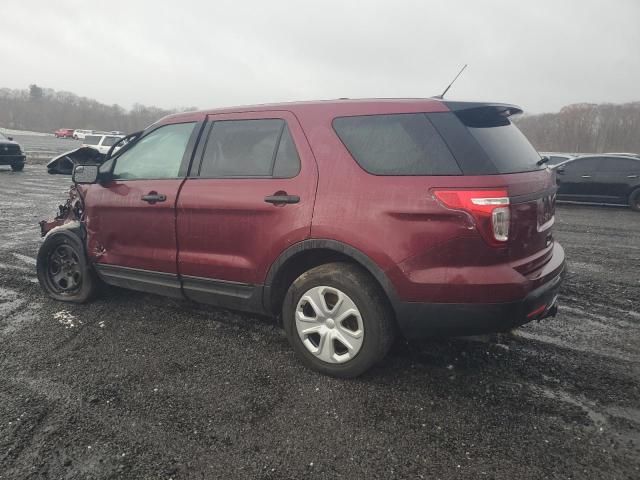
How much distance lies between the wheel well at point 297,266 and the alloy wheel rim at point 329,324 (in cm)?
22

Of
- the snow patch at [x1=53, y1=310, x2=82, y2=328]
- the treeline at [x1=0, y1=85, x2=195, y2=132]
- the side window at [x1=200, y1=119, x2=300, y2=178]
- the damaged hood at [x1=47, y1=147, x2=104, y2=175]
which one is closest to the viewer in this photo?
the side window at [x1=200, y1=119, x2=300, y2=178]

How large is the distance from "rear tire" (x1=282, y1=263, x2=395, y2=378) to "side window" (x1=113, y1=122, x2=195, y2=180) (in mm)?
1464

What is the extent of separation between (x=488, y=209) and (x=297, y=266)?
1.31 metres

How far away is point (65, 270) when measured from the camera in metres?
4.25

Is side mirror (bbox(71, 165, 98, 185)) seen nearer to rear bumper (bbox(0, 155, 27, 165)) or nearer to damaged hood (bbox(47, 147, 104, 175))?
damaged hood (bbox(47, 147, 104, 175))

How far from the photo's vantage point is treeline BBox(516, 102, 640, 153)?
62.2 meters

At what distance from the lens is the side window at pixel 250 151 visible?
118 inches

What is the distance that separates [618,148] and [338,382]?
237ft

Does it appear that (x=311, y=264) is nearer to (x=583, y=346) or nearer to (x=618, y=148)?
(x=583, y=346)

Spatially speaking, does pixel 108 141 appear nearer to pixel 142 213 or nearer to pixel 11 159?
pixel 11 159

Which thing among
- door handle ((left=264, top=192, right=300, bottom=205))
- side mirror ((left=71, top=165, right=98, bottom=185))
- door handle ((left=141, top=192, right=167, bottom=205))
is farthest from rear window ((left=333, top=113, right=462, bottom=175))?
side mirror ((left=71, top=165, right=98, bottom=185))

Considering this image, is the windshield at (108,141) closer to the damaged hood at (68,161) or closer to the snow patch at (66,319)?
the damaged hood at (68,161)

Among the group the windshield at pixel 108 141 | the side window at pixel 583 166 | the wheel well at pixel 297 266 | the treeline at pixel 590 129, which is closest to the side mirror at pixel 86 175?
the wheel well at pixel 297 266

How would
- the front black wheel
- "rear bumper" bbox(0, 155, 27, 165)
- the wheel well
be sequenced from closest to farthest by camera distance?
1. the wheel well
2. the front black wheel
3. "rear bumper" bbox(0, 155, 27, 165)
